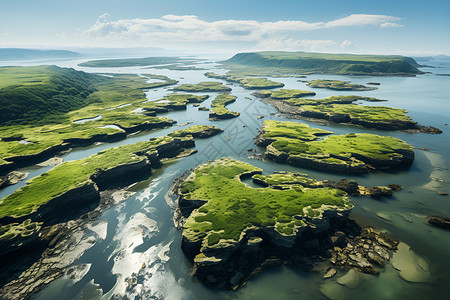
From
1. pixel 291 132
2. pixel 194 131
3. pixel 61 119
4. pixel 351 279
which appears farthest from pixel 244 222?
pixel 61 119

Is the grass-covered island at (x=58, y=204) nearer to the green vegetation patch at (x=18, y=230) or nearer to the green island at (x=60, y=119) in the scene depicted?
the green vegetation patch at (x=18, y=230)

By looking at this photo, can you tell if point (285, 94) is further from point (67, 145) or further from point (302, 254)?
point (302, 254)

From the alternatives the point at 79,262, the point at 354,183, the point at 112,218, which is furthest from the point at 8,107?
the point at 354,183

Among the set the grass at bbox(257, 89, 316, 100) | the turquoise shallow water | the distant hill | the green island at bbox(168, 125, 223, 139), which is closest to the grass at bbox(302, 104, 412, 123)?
the turquoise shallow water

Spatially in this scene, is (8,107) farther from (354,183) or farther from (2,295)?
(354,183)

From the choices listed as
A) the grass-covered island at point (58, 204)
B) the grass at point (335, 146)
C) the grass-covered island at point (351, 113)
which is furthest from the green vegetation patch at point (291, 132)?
the grass-covered island at point (58, 204)
